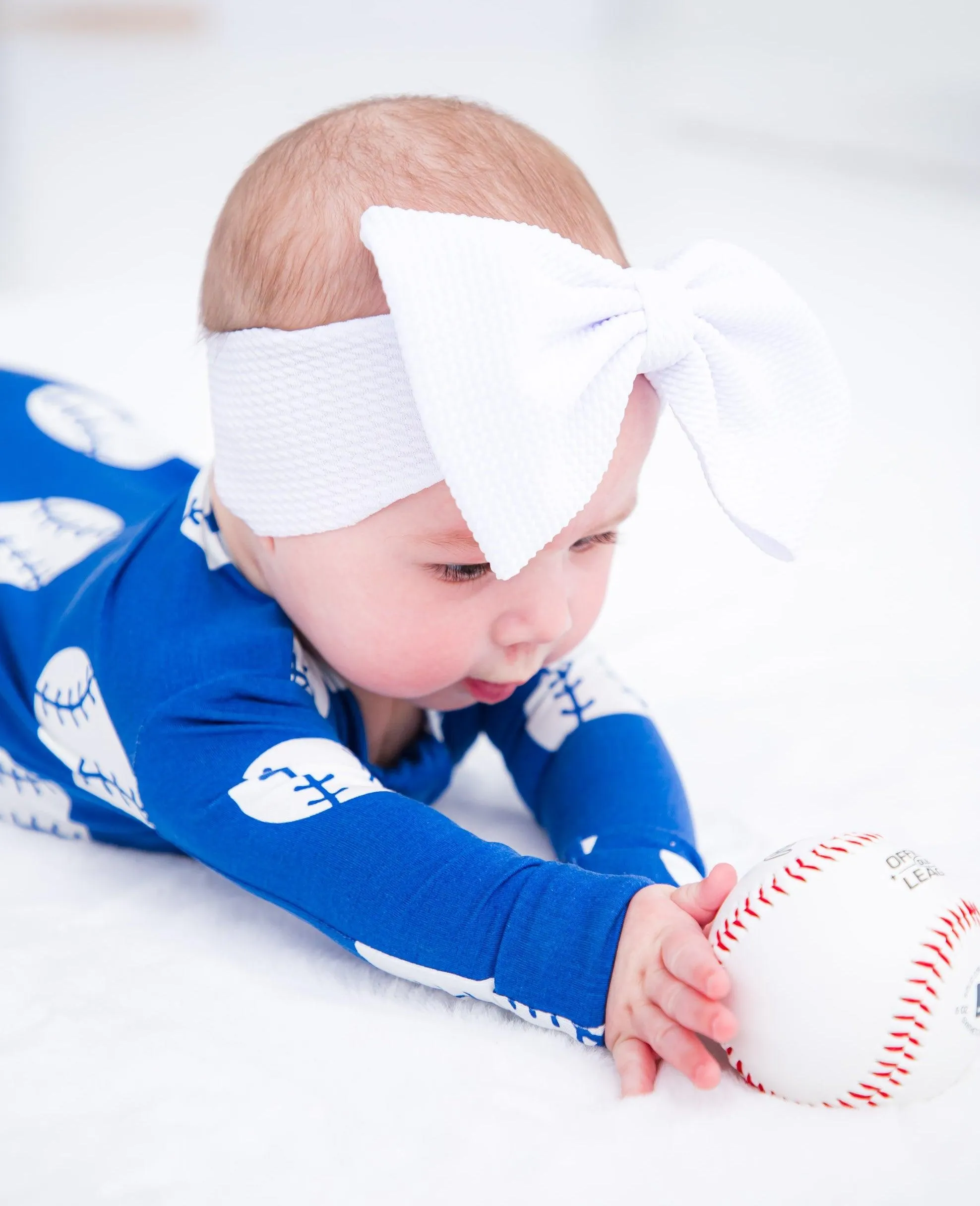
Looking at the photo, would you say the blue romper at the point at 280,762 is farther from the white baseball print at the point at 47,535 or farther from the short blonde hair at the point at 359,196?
the short blonde hair at the point at 359,196

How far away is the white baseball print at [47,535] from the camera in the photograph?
3.82ft

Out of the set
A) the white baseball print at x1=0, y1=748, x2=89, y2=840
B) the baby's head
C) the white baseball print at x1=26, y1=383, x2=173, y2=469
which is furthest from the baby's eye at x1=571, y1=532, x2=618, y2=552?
the white baseball print at x1=26, y1=383, x2=173, y2=469

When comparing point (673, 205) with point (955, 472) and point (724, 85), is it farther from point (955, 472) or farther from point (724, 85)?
point (955, 472)

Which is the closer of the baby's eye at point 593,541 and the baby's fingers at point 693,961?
the baby's fingers at point 693,961

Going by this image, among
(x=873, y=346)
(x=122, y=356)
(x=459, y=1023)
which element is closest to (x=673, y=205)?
(x=873, y=346)

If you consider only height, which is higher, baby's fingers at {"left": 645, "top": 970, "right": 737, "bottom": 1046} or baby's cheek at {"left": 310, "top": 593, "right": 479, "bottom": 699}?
baby's cheek at {"left": 310, "top": 593, "right": 479, "bottom": 699}

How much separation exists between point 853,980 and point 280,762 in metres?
0.38

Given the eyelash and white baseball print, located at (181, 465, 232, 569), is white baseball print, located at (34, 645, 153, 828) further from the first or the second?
the eyelash

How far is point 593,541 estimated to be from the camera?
3.06ft

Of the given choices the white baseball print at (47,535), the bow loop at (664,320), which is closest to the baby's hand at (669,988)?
the bow loop at (664,320)

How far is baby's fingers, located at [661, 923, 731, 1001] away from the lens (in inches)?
27.2

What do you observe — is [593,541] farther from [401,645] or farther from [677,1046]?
[677,1046]

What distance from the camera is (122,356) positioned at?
207 cm

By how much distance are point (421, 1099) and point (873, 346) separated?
1.98 m
